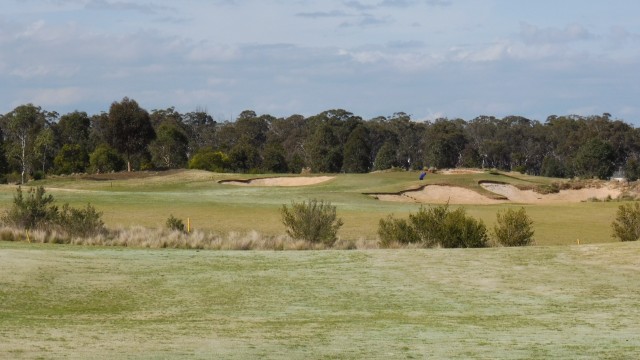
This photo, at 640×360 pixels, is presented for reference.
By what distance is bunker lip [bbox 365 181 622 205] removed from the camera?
59875mm

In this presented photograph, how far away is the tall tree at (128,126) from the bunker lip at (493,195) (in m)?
34.7

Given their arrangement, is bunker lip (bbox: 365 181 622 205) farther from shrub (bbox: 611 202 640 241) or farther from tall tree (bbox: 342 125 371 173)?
tall tree (bbox: 342 125 371 173)

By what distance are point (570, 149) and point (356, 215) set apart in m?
81.8

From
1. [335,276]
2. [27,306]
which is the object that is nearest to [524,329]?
[335,276]

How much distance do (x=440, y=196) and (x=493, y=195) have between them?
323cm

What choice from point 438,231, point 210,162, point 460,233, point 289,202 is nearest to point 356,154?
point 210,162

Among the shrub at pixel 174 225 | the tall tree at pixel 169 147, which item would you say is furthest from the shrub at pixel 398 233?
the tall tree at pixel 169 147

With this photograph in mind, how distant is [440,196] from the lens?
6141 centimetres

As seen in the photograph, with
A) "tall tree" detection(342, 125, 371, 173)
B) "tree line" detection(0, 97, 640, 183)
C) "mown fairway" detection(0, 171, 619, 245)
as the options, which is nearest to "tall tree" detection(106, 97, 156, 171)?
"tree line" detection(0, 97, 640, 183)

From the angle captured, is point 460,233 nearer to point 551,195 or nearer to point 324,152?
point 551,195

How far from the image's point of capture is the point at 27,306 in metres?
16.6

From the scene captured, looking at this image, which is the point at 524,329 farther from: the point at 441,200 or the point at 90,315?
the point at 441,200

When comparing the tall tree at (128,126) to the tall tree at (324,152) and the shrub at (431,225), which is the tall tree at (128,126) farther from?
the shrub at (431,225)

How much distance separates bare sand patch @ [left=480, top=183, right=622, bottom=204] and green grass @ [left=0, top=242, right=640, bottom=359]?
39038 millimetres
